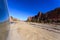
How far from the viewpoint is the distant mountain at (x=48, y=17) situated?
119 cm

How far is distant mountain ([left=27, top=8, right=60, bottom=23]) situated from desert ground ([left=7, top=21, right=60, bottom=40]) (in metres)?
0.07

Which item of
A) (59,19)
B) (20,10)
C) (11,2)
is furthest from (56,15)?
(11,2)

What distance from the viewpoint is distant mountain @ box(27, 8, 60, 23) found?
A: 119 centimetres

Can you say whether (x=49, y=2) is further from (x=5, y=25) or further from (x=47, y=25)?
(x=5, y=25)

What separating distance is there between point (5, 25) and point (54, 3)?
2.25ft

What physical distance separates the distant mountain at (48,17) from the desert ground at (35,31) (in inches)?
2.7

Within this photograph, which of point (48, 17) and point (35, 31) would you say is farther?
point (35, 31)

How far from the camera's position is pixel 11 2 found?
42.9 inches

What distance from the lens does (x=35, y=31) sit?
52.7 inches

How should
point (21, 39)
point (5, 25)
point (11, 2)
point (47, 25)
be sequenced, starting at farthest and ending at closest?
1. point (47, 25)
2. point (21, 39)
3. point (11, 2)
4. point (5, 25)

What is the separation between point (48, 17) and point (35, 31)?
0.81ft

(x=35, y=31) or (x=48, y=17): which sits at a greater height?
(x=48, y=17)

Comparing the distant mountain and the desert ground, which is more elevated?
the distant mountain

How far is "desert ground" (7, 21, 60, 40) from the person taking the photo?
4.03ft
